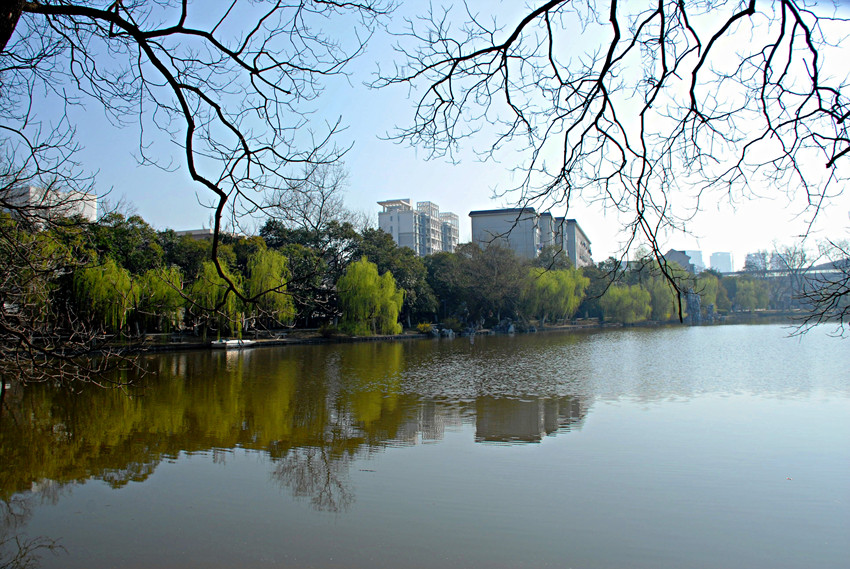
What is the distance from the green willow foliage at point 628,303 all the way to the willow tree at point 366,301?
56.9 feet

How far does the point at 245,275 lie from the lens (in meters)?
26.8

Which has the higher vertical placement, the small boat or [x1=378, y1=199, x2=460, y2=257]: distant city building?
[x1=378, y1=199, x2=460, y2=257]: distant city building

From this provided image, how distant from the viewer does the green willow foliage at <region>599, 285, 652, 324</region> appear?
132 ft

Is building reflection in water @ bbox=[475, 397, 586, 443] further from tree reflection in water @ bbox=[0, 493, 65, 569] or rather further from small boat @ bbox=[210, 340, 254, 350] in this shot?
small boat @ bbox=[210, 340, 254, 350]

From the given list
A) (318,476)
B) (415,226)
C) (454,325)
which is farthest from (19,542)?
(415,226)

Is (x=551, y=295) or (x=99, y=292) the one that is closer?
(x=99, y=292)

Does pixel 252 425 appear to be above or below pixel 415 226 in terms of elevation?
below

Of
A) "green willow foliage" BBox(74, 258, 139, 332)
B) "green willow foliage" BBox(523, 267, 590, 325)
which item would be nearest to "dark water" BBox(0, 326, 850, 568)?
"green willow foliage" BBox(74, 258, 139, 332)

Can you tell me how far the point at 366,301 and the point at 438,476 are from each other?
23.4 metres

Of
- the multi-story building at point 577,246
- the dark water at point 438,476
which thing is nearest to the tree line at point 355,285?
the dark water at point 438,476

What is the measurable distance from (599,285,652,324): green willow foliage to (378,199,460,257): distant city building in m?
30.6

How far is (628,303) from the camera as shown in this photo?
132 ft

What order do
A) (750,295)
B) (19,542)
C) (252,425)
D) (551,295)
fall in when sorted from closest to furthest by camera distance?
(19,542) → (252,425) → (551,295) → (750,295)

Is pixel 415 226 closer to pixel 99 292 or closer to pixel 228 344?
pixel 228 344
